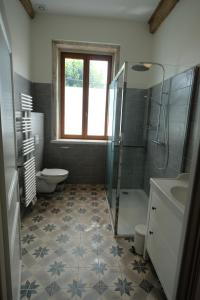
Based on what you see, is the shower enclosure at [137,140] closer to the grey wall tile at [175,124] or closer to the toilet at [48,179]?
the grey wall tile at [175,124]

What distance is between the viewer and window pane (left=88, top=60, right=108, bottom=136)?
3.44 metres

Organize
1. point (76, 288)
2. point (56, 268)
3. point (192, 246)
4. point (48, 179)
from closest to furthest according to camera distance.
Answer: point (192, 246)
point (76, 288)
point (56, 268)
point (48, 179)

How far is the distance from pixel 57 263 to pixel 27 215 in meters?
0.96

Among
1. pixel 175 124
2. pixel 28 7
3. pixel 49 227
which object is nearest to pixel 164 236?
pixel 175 124

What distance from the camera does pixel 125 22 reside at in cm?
307

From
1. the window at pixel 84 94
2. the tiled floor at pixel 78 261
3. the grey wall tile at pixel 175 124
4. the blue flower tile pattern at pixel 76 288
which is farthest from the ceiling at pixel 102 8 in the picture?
the blue flower tile pattern at pixel 76 288

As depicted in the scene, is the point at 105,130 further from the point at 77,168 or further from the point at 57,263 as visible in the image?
the point at 57,263

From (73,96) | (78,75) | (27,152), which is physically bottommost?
(27,152)

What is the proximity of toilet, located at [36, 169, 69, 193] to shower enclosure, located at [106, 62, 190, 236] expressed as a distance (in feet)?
2.57

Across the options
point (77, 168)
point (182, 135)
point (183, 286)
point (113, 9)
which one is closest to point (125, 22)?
point (113, 9)

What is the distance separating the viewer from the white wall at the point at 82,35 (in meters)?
3.00

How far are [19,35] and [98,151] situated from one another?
2091 millimetres

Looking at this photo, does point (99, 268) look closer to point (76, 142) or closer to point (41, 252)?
point (41, 252)

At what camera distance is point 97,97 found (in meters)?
3.51
